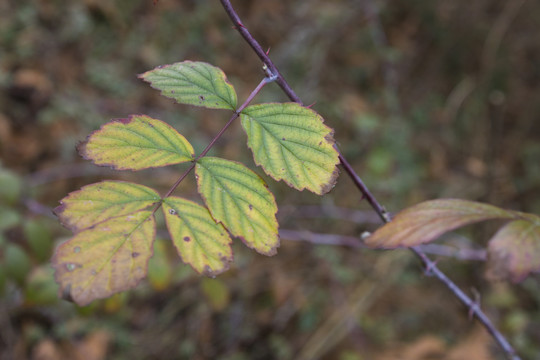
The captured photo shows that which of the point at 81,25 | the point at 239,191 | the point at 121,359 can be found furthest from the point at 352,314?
the point at 81,25

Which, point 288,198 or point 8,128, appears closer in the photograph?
point 288,198

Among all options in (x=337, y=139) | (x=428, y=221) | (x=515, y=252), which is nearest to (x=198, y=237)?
(x=428, y=221)

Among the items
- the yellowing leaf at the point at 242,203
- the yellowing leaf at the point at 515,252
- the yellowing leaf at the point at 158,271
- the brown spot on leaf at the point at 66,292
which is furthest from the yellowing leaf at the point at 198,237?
the yellowing leaf at the point at 158,271

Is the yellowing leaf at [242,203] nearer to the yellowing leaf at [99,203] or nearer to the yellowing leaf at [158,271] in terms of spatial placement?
the yellowing leaf at [99,203]

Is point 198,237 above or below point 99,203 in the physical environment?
below

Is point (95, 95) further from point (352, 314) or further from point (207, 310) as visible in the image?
point (352, 314)

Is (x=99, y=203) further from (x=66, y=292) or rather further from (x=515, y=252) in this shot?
(x=515, y=252)
